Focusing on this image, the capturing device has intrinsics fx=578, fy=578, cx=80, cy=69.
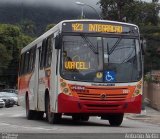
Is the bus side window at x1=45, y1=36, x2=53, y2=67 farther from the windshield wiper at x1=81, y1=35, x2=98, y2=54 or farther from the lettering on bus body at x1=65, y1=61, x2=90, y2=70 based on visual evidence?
the windshield wiper at x1=81, y1=35, x2=98, y2=54

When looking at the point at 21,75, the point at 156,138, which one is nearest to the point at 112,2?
the point at 21,75

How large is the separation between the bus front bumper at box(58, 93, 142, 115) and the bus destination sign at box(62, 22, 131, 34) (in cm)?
229

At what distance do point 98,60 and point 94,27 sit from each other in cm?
125

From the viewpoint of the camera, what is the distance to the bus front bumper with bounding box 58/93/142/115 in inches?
734

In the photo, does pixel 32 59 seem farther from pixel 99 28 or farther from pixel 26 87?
pixel 99 28

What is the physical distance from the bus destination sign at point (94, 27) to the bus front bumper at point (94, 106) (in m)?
2.29

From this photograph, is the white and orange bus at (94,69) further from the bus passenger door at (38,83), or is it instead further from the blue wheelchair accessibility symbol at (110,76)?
the bus passenger door at (38,83)

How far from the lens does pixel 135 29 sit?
19.8m

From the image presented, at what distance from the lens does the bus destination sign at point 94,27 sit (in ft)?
63.3

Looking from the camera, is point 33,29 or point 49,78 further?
point 33,29

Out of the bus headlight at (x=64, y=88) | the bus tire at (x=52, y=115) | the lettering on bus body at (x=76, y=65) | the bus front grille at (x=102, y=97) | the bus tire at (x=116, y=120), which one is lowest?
the bus tire at (x=116, y=120)

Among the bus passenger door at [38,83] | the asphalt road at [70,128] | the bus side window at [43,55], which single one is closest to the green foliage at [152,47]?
the bus passenger door at [38,83]

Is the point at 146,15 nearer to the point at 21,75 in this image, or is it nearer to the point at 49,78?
the point at 21,75

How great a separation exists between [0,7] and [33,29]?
29.2 m
